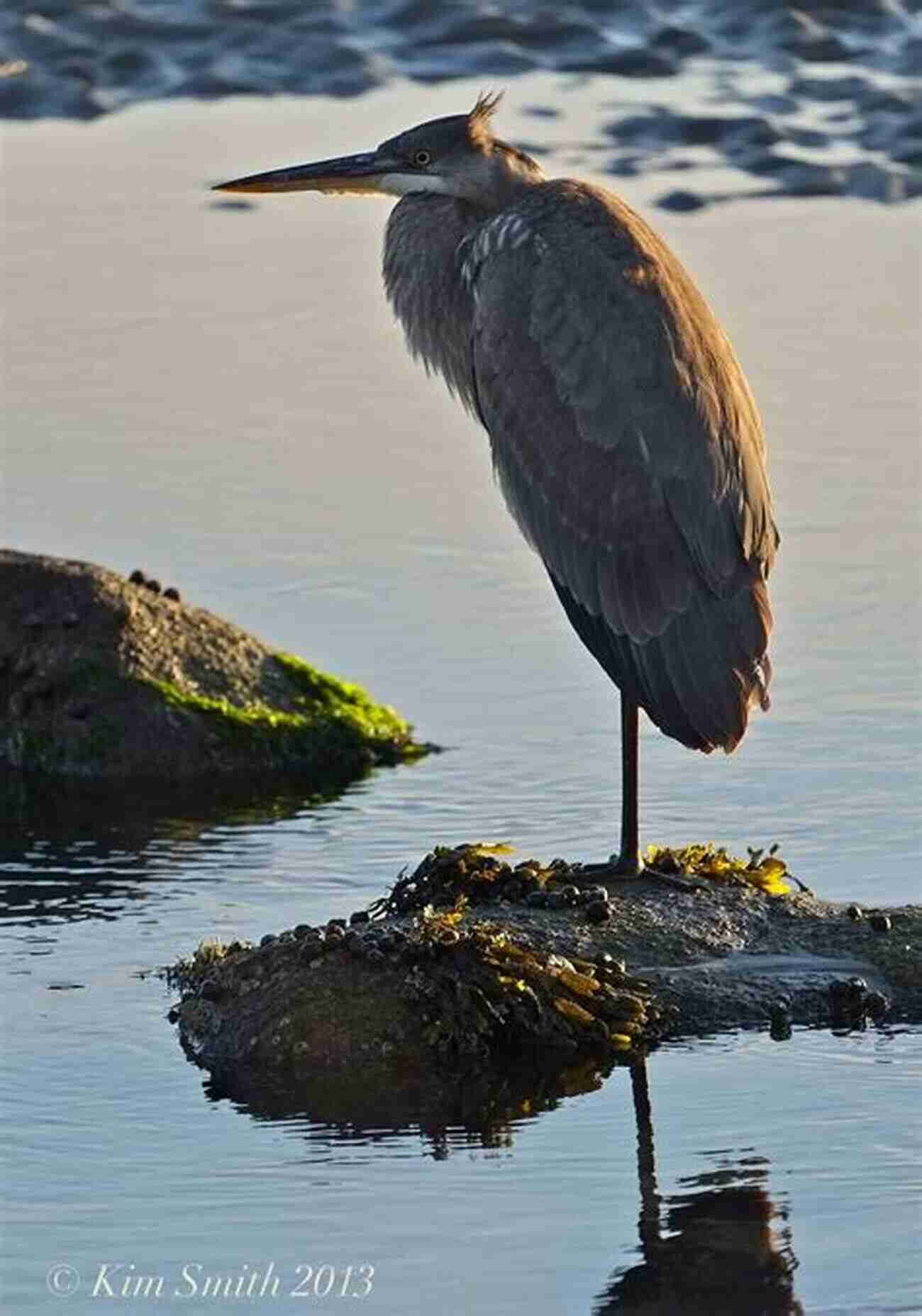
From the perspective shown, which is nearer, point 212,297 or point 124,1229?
point 124,1229

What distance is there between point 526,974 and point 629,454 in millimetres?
1609

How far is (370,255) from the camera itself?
15602 mm

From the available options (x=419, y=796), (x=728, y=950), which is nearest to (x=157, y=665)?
(x=419, y=796)

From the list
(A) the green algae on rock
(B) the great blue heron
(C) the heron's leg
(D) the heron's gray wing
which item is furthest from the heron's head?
(C) the heron's leg

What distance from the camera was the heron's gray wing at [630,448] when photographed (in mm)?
9328

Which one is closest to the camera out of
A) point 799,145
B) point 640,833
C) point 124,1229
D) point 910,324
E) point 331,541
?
point 124,1229

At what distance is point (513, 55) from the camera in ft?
65.5

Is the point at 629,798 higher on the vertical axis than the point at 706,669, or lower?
lower

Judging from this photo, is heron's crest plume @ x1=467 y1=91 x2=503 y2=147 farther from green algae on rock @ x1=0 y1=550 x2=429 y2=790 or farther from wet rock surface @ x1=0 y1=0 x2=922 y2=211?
wet rock surface @ x1=0 y1=0 x2=922 y2=211

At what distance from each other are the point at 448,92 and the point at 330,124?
1.04m

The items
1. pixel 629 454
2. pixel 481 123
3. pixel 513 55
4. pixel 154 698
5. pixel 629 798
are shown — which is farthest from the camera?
pixel 513 55

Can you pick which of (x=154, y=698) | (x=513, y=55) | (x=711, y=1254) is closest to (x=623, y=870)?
(x=711, y=1254)

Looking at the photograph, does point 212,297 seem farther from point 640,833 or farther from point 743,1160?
point 743,1160

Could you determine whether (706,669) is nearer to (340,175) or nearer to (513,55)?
(340,175)
